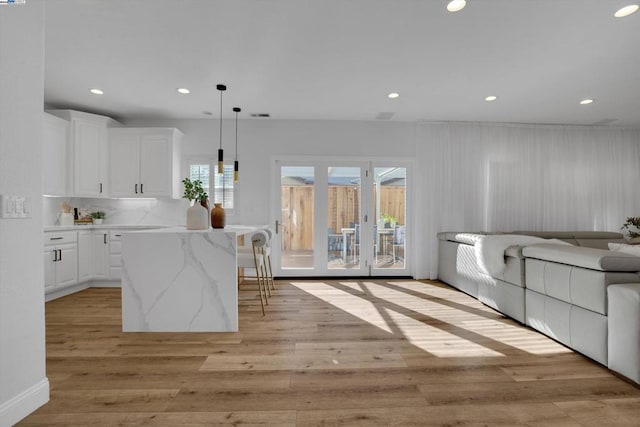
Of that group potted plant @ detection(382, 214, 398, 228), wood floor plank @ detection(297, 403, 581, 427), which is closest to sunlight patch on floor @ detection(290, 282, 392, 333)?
wood floor plank @ detection(297, 403, 581, 427)

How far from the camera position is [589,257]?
2105mm

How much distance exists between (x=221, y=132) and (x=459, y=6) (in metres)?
3.69

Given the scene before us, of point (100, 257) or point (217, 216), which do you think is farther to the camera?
point (100, 257)

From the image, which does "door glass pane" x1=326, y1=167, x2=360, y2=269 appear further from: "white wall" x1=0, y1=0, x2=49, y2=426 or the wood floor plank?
"white wall" x1=0, y1=0, x2=49, y2=426

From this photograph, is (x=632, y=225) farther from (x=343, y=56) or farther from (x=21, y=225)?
(x=21, y=225)

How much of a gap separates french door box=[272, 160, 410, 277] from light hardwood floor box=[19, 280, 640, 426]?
1.82 m

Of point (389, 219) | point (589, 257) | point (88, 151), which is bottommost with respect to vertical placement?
point (589, 257)

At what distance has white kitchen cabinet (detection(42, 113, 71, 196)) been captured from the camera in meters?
3.79

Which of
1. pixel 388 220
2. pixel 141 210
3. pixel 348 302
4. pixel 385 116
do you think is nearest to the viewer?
pixel 348 302

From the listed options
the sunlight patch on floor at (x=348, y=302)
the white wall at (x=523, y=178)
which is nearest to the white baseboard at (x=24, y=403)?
the sunlight patch on floor at (x=348, y=302)

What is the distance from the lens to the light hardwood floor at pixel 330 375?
1.56 meters

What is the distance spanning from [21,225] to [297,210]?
11.6 ft

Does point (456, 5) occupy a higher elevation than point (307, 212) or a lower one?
higher

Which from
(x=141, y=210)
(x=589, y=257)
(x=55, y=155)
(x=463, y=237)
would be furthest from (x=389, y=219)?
(x=55, y=155)
